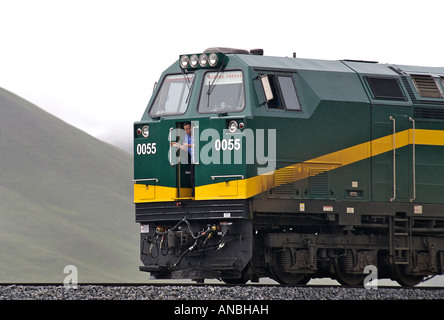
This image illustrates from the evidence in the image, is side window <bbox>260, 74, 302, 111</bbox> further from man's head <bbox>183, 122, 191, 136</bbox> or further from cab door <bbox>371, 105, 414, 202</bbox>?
cab door <bbox>371, 105, 414, 202</bbox>

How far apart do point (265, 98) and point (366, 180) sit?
11.0ft

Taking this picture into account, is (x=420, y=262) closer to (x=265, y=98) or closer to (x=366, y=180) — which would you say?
(x=366, y=180)

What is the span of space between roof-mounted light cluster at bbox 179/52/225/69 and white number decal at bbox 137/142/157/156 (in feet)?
6.27

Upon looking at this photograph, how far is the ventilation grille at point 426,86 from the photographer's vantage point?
2367 centimetres

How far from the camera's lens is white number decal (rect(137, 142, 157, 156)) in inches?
867

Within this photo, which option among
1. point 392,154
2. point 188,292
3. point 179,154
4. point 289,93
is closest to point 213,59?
point 289,93

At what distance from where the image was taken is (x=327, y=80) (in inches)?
873

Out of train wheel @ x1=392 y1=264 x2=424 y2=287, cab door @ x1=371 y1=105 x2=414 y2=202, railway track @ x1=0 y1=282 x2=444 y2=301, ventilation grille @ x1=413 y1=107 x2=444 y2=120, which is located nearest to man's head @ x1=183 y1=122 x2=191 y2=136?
railway track @ x1=0 y1=282 x2=444 y2=301

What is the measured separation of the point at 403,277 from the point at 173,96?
703 centimetres

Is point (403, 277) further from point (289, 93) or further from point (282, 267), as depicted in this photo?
point (289, 93)

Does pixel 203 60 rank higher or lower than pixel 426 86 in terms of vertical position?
higher

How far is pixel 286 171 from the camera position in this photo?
21234mm

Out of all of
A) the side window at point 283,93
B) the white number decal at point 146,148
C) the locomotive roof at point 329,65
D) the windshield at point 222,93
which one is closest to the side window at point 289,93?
the side window at point 283,93

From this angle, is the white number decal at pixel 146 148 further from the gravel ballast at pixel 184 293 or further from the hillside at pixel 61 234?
the hillside at pixel 61 234
